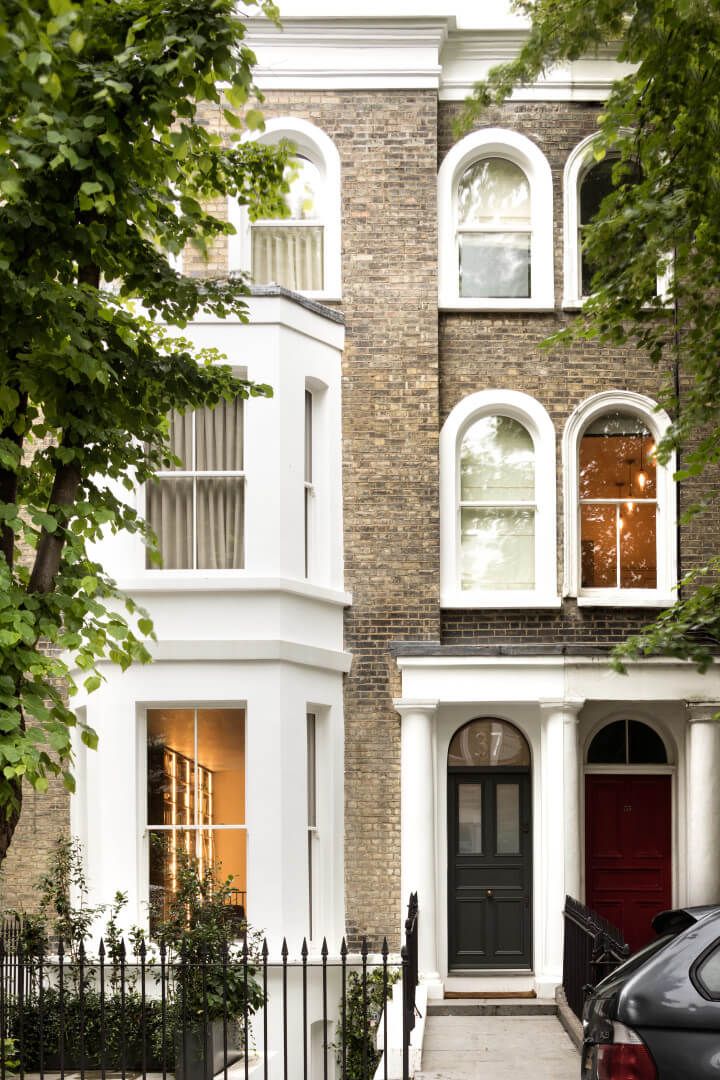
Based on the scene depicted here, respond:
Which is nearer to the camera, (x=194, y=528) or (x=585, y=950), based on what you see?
(x=585, y=950)

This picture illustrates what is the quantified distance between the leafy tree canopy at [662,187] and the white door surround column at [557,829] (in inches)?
154

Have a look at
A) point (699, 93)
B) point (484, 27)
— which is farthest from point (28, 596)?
point (484, 27)

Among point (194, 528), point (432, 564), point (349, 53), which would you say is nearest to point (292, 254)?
point (349, 53)

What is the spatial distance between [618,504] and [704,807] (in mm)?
3565

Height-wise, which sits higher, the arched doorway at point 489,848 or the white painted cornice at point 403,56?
the white painted cornice at point 403,56

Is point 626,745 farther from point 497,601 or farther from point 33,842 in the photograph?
point 33,842

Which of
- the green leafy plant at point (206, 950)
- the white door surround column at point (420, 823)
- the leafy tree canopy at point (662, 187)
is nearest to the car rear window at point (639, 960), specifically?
the leafy tree canopy at point (662, 187)

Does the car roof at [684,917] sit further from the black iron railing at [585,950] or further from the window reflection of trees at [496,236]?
the window reflection of trees at [496,236]

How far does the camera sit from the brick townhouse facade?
1409cm

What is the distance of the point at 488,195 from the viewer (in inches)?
627

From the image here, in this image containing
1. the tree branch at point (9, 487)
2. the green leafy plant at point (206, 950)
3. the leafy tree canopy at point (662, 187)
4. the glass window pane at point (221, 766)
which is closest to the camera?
the tree branch at point (9, 487)

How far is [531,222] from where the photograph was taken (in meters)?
15.8

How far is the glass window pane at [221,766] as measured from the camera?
1409cm

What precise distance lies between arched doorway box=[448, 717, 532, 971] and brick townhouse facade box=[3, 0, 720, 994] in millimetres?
26
